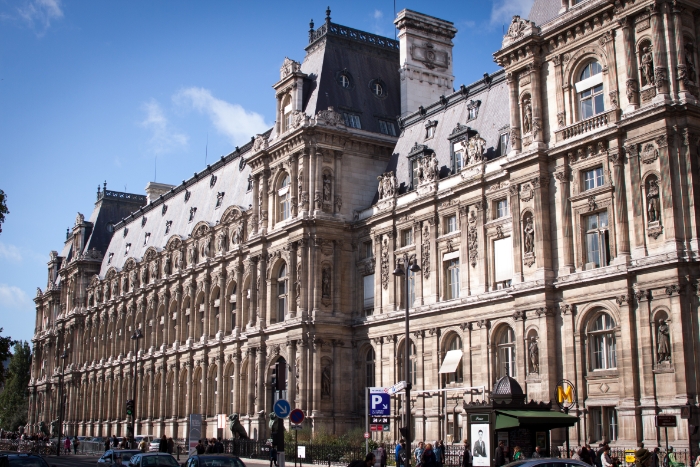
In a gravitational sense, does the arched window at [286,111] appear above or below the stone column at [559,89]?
above

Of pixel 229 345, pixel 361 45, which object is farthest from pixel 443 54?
pixel 229 345

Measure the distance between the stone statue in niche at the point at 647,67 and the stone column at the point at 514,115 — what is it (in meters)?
7.07

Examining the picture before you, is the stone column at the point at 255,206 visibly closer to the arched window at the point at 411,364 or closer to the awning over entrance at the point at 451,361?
the arched window at the point at 411,364

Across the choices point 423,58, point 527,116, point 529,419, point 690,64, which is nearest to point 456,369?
point 527,116

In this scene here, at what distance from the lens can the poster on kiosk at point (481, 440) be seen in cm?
3061

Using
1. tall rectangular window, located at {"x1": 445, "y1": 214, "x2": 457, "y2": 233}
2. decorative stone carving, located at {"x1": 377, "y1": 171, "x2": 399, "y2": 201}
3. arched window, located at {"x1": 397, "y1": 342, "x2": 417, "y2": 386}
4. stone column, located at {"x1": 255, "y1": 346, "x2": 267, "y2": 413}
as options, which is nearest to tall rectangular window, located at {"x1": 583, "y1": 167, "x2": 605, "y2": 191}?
tall rectangular window, located at {"x1": 445, "y1": 214, "x2": 457, "y2": 233}

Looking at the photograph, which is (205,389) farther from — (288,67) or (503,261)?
(503,261)

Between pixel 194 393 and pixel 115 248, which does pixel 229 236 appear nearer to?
pixel 194 393

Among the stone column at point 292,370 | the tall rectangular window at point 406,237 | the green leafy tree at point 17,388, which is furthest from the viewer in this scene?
the green leafy tree at point 17,388

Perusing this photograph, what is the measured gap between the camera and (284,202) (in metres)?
58.5

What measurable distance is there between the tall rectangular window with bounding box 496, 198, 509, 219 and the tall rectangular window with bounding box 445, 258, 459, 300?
417 centimetres

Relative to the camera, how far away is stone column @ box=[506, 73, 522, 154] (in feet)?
137

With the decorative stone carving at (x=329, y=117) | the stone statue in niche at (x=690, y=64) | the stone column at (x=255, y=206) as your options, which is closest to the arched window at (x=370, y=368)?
the stone column at (x=255, y=206)

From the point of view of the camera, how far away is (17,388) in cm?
12350
